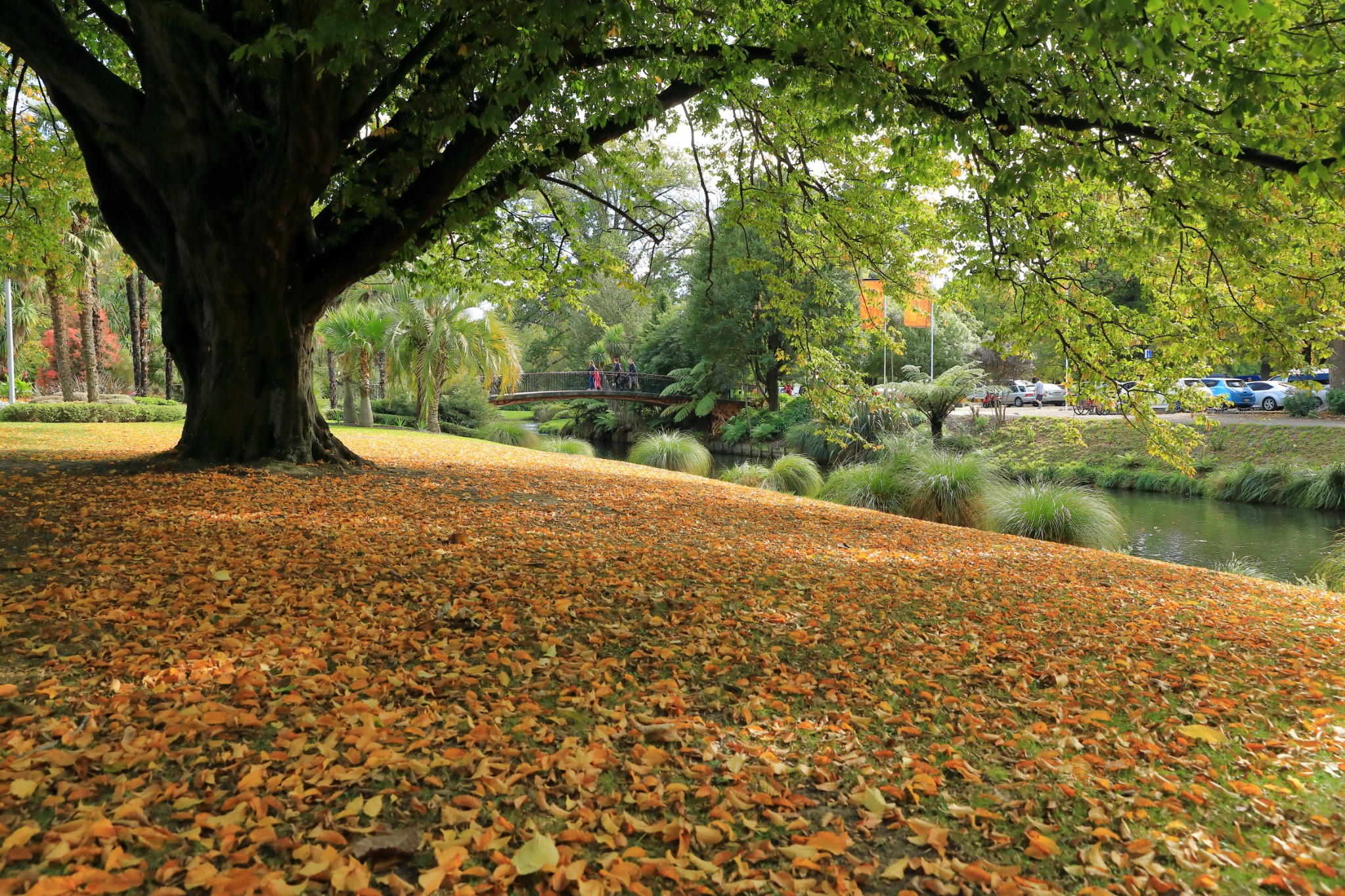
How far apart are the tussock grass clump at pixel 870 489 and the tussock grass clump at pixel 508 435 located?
1103 cm

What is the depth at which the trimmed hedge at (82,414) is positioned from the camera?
1659 cm

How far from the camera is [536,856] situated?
196cm

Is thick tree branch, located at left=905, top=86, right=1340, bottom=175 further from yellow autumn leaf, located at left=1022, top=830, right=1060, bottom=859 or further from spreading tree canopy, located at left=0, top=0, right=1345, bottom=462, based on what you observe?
yellow autumn leaf, located at left=1022, top=830, right=1060, bottom=859

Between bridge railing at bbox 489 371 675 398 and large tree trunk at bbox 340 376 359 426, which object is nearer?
large tree trunk at bbox 340 376 359 426

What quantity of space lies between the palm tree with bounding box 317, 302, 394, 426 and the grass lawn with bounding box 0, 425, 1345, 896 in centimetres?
1500

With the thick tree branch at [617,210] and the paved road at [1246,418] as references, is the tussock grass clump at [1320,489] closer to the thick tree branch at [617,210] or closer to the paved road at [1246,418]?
the paved road at [1246,418]

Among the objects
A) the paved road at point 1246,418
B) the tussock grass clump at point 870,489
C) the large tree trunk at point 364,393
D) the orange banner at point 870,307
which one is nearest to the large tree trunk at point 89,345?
the large tree trunk at point 364,393

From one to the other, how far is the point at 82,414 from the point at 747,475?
15.4 metres

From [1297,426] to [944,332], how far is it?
58.6 feet

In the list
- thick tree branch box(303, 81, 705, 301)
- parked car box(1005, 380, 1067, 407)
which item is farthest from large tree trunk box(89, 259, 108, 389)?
parked car box(1005, 380, 1067, 407)

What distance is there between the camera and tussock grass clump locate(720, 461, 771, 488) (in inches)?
608

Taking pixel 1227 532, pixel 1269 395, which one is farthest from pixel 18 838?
pixel 1269 395

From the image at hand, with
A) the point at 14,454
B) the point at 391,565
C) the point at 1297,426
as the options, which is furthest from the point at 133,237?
the point at 1297,426

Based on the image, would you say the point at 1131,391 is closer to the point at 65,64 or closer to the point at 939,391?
the point at 65,64
